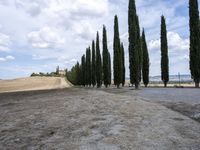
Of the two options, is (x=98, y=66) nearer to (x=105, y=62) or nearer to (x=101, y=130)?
(x=105, y=62)

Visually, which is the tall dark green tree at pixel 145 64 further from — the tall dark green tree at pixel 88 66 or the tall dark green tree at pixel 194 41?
the tall dark green tree at pixel 88 66

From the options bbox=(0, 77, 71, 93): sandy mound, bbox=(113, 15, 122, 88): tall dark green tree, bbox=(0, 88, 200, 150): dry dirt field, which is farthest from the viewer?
bbox=(0, 77, 71, 93): sandy mound

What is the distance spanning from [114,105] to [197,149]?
542cm

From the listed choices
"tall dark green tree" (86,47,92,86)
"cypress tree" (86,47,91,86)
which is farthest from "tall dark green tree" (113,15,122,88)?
"cypress tree" (86,47,91,86)

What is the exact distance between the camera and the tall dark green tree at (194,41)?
32.7 m

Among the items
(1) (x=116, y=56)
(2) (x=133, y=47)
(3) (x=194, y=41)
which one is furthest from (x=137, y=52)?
(1) (x=116, y=56)

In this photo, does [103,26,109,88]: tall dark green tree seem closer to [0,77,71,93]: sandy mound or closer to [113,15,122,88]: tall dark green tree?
[113,15,122,88]: tall dark green tree

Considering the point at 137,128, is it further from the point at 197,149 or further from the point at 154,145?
the point at 197,149

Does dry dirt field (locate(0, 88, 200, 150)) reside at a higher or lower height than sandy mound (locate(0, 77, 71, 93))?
lower

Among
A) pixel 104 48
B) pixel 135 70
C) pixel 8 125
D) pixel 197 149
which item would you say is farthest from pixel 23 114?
pixel 104 48

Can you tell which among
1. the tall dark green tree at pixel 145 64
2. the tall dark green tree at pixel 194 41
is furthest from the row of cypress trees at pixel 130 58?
the tall dark green tree at pixel 194 41

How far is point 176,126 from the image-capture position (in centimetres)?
786

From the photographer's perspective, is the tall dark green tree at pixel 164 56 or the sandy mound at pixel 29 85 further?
the sandy mound at pixel 29 85

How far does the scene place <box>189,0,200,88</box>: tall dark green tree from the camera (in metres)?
32.7
